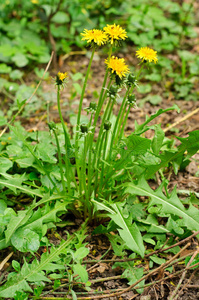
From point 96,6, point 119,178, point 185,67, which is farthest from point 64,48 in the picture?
point 119,178

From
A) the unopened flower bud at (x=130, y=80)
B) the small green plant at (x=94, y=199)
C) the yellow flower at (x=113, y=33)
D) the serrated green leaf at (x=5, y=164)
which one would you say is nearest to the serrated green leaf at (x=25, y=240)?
the small green plant at (x=94, y=199)

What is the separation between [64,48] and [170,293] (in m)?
3.20

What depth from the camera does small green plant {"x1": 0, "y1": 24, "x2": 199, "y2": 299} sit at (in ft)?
5.51

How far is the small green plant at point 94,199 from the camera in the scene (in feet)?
5.51

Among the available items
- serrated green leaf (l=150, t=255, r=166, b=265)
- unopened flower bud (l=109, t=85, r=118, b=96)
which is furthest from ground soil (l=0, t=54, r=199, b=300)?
unopened flower bud (l=109, t=85, r=118, b=96)

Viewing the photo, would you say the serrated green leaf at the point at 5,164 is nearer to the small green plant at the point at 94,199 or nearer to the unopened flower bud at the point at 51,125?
the small green plant at the point at 94,199

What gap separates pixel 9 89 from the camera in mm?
3240

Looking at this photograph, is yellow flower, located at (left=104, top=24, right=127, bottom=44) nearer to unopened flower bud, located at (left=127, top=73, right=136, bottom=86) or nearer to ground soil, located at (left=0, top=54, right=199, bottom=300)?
unopened flower bud, located at (left=127, top=73, right=136, bottom=86)

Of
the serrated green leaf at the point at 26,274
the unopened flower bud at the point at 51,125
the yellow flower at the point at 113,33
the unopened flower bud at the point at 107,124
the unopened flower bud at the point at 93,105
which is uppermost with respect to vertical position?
the yellow flower at the point at 113,33

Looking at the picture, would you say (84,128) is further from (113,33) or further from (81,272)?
(81,272)

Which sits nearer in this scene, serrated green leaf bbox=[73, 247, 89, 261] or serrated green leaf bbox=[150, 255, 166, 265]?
serrated green leaf bbox=[73, 247, 89, 261]

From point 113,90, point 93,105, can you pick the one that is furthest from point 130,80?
point 93,105

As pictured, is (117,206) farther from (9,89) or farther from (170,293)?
(9,89)

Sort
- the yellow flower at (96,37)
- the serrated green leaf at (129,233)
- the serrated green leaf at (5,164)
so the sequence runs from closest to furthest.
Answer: the yellow flower at (96,37)
the serrated green leaf at (129,233)
the serrated green leaf at (5,164)
